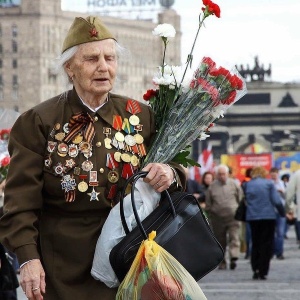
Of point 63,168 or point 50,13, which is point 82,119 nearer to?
point 63,168

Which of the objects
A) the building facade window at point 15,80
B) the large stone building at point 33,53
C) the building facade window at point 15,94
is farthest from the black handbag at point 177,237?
the building facade window at point 15,80

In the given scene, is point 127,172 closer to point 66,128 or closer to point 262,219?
point 66,128

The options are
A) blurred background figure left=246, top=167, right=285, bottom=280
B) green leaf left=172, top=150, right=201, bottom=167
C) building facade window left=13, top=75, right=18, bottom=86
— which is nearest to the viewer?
green leaf left=172, top=150, right=201, bottom=167

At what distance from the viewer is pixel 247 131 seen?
146 metres

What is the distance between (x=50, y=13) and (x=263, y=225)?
153 metres

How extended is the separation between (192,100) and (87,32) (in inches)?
19.4

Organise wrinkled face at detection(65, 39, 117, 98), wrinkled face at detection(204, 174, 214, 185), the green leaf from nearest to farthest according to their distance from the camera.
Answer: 1. wrinkled face at detection(65, 39, 117, 98)
2. the green leaf
3. wrinkled face at detection(204, 174, 214, 185)

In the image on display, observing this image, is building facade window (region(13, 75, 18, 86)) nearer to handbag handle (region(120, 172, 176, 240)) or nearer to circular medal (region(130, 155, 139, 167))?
circular medal (region(130, 155, 139, 167))

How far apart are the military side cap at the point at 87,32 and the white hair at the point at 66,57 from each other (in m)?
0.02

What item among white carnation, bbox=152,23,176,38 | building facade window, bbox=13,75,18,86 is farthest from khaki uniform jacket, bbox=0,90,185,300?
building facade window, bbox=13,75,18,86

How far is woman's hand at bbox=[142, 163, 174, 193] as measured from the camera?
17.9ft

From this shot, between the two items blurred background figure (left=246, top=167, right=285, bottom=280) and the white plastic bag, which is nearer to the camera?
the white plastic bag

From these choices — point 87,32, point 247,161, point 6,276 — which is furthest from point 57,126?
point 247,161

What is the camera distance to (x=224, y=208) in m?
20.6
